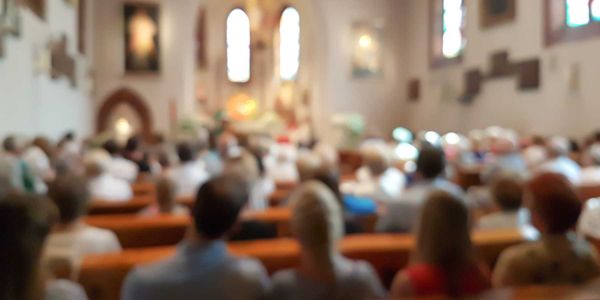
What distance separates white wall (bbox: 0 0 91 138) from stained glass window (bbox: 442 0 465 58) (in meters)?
8.94

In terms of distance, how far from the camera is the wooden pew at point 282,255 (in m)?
3.21

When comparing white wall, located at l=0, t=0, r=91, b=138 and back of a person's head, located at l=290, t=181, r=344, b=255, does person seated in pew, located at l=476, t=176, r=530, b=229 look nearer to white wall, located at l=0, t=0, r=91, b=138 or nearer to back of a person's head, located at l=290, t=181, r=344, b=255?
back of a person's head, located at l=290, t=181, r=344, b=255

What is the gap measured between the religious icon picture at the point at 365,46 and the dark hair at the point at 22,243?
17.2 meters

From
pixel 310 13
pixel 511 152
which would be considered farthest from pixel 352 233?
pixel 310 13

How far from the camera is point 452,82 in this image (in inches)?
647

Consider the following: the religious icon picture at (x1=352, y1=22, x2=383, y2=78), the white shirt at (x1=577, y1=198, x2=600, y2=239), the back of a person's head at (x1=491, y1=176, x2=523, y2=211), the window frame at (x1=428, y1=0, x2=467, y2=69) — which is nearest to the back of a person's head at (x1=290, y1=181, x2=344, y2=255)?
the back of a person's head at (x1=491, y1=176, x2=523, y2=211)

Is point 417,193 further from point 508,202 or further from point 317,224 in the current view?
point 317,224

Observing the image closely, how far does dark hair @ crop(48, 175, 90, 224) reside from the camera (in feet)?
10.6

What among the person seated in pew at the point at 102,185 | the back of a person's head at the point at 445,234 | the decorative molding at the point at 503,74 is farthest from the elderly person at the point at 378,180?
the decorative molding at the point at 503,74

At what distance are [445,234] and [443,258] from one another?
0.09 meters

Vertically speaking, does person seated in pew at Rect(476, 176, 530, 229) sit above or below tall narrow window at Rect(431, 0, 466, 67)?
below

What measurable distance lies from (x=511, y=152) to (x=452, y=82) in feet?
29.1

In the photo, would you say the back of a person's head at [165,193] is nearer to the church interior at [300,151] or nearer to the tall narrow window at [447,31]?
the church interior at [300,151]

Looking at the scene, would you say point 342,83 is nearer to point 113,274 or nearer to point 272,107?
point 272,107
